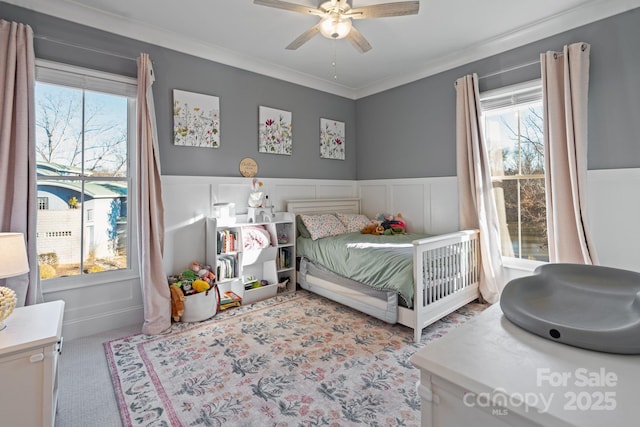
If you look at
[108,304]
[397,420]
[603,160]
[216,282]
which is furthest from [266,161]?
[603,160]

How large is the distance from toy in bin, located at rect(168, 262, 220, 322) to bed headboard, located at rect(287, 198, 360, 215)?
4.43 feet

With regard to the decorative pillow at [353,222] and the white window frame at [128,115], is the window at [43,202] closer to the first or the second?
the white window frame at [128,115]

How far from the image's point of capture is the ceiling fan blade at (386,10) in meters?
2.00

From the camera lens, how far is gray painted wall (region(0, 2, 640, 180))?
8.13ft

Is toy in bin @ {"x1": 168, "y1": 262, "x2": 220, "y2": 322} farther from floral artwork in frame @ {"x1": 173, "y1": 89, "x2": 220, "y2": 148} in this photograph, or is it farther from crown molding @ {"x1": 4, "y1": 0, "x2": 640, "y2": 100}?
crown molding @ {"x1": 4, "y1": 0, "x2": 640, "y2": 100}

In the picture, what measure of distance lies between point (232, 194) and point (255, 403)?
223 centimetres

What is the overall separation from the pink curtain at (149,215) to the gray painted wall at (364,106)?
264 millimetres

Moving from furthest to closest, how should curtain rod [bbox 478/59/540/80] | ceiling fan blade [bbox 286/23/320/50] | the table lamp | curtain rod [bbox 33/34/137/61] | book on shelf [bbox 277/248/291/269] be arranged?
book on shelf [bbox 277/248/291/269], curtain rod [bbox 478/59/540/80], curtain rod [bbox 33/34/137/61], ceiling fan blade [bbox 286/23/320/50], the table lamp

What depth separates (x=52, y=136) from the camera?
2.55 meters

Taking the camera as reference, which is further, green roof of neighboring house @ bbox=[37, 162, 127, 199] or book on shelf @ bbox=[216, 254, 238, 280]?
book on shelf @ bbox=[216, 254, 238, 280]

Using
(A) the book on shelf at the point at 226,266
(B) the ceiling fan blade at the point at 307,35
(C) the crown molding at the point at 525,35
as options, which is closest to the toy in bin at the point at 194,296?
(A) the book on shelf at the point at 226,266

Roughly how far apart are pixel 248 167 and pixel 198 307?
1.61m

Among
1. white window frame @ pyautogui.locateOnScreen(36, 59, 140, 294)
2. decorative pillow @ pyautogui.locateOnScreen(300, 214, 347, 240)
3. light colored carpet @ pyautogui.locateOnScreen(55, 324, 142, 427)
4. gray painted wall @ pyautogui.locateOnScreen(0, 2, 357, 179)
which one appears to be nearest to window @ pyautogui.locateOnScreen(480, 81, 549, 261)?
decorative pillow @ pyautogui.locateOnScreen(300, 214, 347, 240)

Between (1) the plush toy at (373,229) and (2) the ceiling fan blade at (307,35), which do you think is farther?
(1) the plush toy at (373,229)
